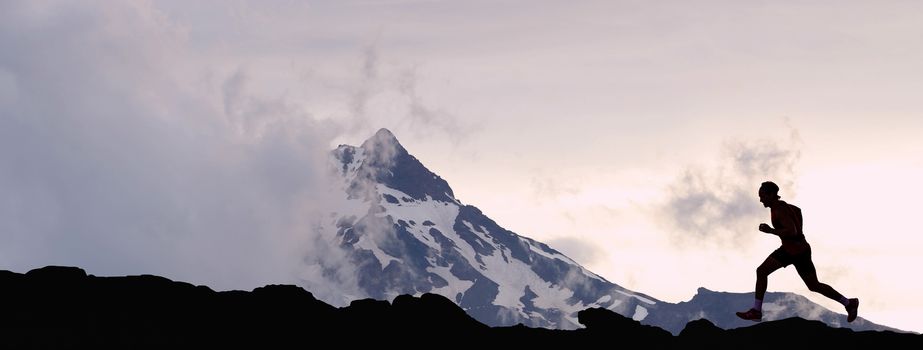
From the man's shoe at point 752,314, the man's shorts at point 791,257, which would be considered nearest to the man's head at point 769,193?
the man's shorts at point 791,257

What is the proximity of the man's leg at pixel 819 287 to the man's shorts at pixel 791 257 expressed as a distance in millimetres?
27

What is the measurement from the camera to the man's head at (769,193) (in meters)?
26.8

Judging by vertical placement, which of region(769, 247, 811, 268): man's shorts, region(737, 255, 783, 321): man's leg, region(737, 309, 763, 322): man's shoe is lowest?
region(737, 309, 763, 322): man's shoe

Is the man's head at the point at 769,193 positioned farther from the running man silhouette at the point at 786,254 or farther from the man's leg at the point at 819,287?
the man's leg at the point at 819,287

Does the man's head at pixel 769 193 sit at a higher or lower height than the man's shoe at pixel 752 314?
higher

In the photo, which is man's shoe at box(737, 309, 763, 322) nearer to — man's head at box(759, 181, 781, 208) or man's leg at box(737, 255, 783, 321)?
man's leg at box(737, 255, 783, 321)

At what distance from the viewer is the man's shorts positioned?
27859mm

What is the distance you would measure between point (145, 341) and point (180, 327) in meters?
1.10

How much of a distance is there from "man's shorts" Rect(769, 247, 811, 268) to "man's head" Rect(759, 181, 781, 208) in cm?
138

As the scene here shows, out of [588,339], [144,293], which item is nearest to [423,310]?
[588,339]

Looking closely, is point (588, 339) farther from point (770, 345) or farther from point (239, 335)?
point (239, 335)

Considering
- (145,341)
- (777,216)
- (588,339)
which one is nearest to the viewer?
(777,216)

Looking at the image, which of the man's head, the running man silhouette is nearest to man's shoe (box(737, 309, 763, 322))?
the running man silhouette

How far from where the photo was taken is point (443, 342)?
35656 millimetres
